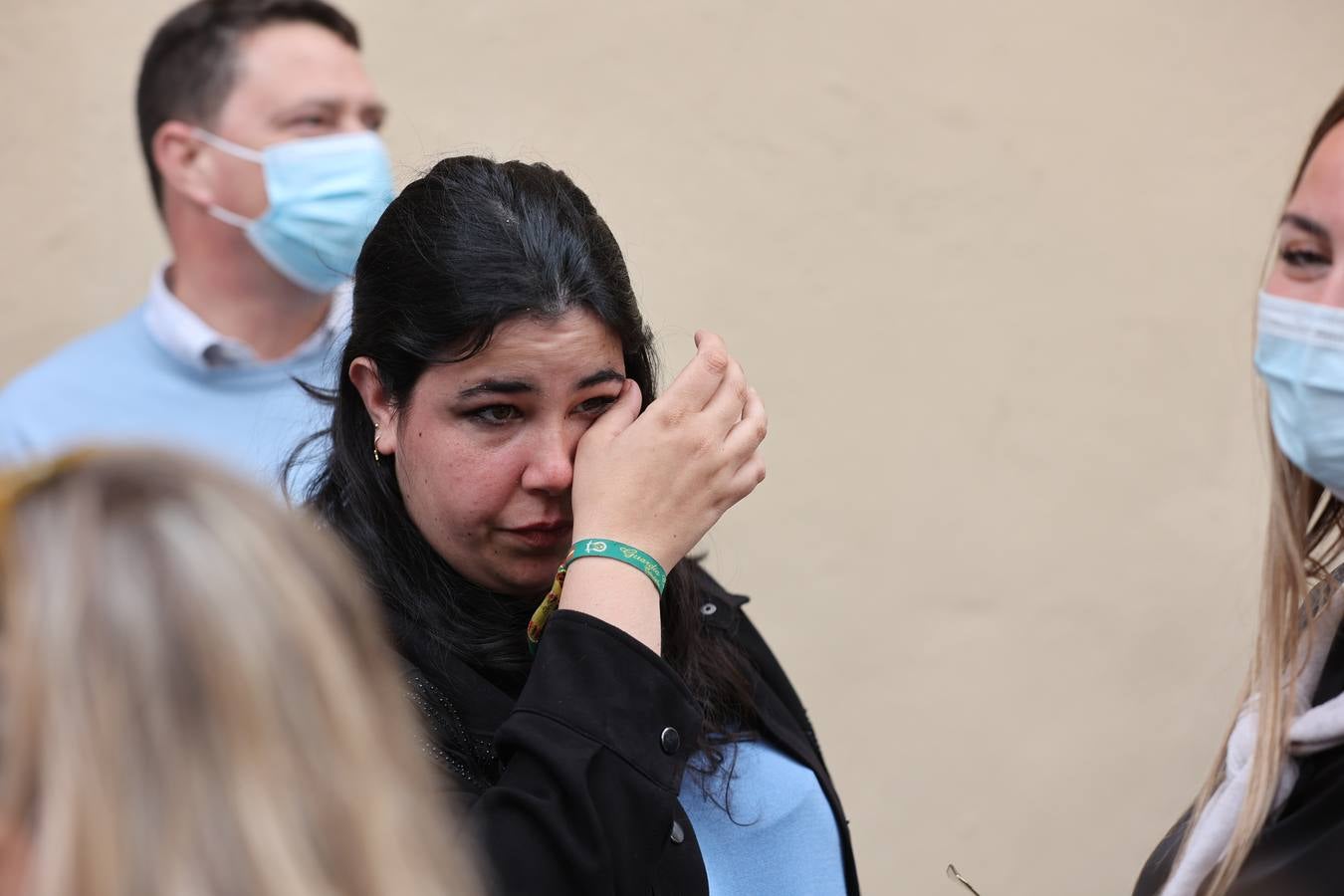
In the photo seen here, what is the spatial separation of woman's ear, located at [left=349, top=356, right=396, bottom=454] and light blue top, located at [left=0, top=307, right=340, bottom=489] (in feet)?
2.67

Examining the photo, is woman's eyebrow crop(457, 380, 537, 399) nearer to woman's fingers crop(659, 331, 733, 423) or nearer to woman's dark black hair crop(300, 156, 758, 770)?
woman's dark black hair crop(300, 156, 758, 770)

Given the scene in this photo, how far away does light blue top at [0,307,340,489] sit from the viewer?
9.73 feet

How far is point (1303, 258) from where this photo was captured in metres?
1.86

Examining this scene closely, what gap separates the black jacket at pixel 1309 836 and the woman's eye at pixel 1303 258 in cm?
47

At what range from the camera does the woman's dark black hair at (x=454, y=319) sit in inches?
74.5

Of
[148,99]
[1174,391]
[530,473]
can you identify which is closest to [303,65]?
[148,99]

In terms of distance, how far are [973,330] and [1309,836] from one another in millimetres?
2231

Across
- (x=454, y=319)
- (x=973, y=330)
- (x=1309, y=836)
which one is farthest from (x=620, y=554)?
(x=973, y=330)

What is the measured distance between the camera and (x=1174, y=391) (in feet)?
12.9

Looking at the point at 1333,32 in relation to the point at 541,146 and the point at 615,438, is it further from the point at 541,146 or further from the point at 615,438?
the point at 615,438

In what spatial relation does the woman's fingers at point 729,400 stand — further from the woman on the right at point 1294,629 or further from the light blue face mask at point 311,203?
the light blue face mask at point 311,203

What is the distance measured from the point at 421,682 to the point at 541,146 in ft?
6.47

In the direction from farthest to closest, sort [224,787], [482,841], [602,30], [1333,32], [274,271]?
[1333,32] → [602,30] → [274,271] → [482,841] → [224,787]

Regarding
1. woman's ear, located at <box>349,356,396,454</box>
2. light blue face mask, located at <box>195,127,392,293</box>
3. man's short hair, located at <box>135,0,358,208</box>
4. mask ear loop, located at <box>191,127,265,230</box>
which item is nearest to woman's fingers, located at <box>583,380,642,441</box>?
woman's ear, located at <box>349,356,396,454</box>
